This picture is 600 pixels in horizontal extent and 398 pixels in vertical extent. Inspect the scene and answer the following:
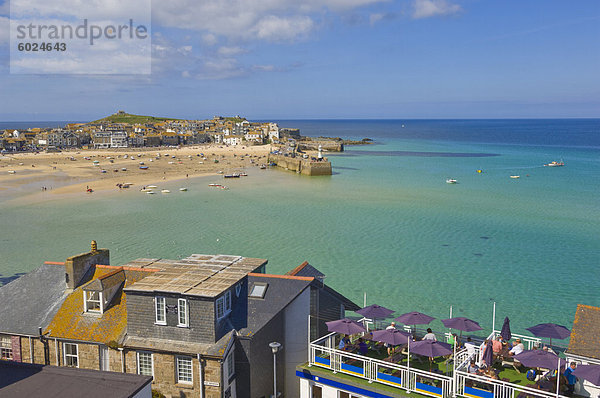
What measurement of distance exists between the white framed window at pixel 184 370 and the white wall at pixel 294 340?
2.90m

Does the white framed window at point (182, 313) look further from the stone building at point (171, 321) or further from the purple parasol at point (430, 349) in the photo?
the purple parasol at point (430, 349)

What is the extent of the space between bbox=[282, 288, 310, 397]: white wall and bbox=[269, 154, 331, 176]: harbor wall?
6998cm

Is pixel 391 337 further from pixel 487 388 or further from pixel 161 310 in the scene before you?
pixel 161 310

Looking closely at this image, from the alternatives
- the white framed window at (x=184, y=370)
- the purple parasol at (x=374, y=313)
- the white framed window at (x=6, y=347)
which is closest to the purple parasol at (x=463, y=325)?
the purple parasol at (x=374, y=313)

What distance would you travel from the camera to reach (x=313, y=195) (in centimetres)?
6288

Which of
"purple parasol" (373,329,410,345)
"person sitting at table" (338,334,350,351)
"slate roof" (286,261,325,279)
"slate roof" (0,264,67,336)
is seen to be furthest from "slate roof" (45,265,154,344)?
"purple parasol" (373,329,410,345)

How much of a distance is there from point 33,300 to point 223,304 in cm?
636

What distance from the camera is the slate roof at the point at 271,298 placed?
44.1ft

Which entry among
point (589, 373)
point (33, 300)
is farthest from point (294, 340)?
point (33, 300)

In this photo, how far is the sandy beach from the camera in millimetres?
70381

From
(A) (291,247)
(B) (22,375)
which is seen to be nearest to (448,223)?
(A) (291,247)

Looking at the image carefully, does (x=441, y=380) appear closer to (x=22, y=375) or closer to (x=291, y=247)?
(x=22, y=375)

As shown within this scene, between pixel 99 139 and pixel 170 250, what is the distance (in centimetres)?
12705

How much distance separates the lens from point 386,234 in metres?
40.1
